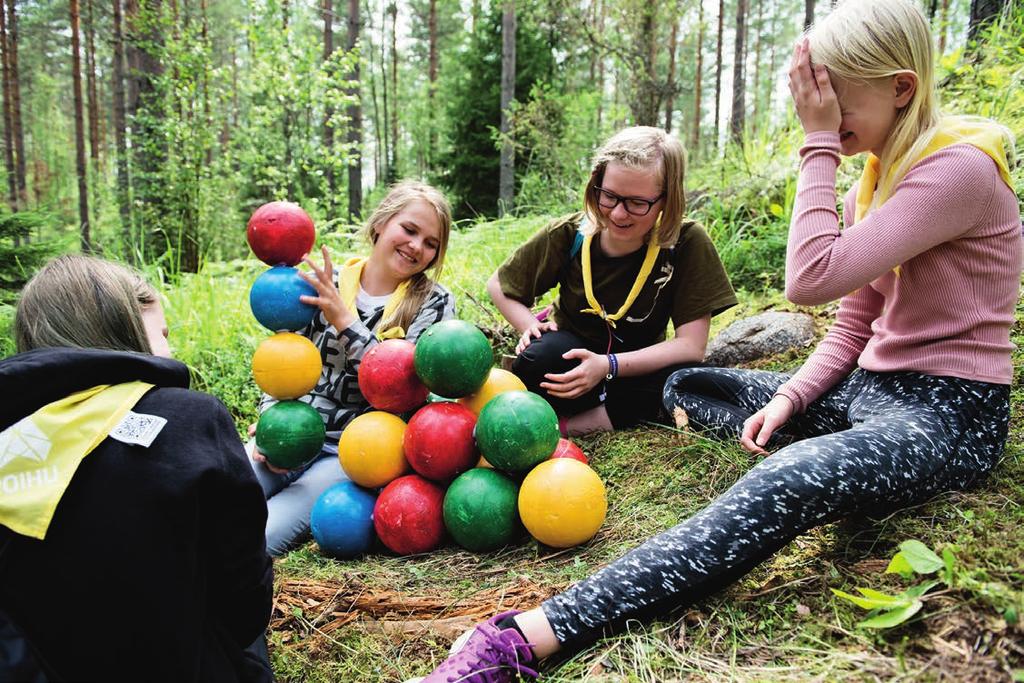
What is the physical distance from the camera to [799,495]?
173 centimetres

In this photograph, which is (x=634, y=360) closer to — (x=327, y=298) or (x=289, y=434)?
(x=327, y=298)

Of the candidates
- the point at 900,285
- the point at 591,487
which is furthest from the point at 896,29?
the point at 591,487

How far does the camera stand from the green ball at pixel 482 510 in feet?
7.96

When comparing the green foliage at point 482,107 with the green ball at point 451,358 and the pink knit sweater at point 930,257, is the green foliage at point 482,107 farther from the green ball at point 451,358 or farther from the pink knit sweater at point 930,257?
the pink knit sweater at point 930,257

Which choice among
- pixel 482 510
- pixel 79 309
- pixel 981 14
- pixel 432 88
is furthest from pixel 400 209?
pixel 432 88

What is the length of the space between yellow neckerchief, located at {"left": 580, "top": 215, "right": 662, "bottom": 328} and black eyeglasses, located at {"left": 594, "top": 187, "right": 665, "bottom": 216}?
0.19 metres

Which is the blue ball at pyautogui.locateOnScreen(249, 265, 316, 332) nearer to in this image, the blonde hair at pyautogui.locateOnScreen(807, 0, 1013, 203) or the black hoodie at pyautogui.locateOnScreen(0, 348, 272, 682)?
the black hoodie at pyautogui.locateOnScreen(0, 348, 272, 682)

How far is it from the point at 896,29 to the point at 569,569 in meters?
2.01

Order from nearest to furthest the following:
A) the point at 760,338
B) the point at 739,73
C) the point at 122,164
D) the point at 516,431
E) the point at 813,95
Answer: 1. the point at 813,95
2. the point at 516,431
3. the point at 760,338
4. the point at 122,164
5. the point at 739,73

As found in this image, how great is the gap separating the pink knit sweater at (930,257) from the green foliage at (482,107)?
37.3ft

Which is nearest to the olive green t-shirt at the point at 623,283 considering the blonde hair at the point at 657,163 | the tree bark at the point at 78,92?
the blonde hair at the point at 657,163

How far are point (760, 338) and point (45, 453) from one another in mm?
3723

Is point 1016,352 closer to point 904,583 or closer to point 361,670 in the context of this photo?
point 904,583

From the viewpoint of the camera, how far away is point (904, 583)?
1.64 metres
